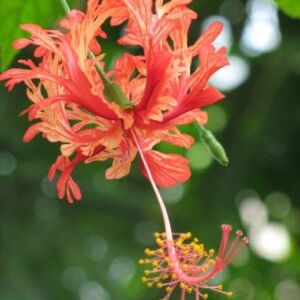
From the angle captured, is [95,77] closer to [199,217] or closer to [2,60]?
[2,60]

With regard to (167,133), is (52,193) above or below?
below

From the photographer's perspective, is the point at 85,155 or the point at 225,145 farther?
the point at 225,145

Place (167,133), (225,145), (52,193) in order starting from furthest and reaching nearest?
(52,193) < (225,145) < (167,133)

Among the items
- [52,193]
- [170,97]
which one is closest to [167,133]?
[170,97]

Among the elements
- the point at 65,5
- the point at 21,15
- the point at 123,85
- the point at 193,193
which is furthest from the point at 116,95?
the point at 193,193

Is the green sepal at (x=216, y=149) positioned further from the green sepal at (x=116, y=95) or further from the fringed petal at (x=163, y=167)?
the green sepal at (x=116, y=95)

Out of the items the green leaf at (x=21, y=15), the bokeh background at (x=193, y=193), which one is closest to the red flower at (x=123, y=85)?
the green leaf at (x=21, y=15)

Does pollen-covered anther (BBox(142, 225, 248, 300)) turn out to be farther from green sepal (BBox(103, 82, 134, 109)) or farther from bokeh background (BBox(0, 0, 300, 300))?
bokeh background (BBox(0, 0, 300, 300))
